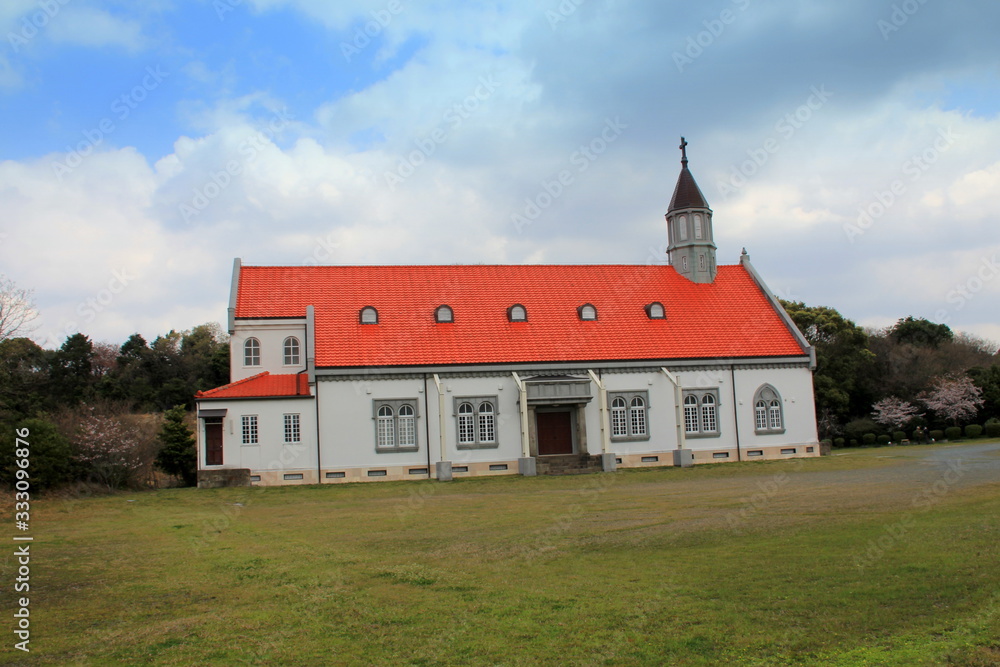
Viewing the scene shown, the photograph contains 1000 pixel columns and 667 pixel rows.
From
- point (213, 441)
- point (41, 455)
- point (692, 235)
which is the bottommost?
point (41, 455)

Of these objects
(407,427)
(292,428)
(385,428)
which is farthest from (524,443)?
(292,428)

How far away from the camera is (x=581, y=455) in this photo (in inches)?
1372

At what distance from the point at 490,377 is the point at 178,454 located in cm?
1380

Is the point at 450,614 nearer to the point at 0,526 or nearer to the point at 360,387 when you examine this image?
the point at 0,526

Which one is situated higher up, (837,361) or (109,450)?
(837,361)

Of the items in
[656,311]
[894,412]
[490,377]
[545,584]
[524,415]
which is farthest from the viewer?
[894,412]

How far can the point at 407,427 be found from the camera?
34344mm

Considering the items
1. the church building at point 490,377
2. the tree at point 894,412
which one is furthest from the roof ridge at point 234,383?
the tree at point 894,412

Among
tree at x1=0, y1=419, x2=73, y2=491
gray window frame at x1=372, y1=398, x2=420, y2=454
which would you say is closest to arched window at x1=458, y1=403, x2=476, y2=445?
gray window frame at x1=372, y1=398, x2=420, y2=454

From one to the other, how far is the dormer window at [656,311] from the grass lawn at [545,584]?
62.0 ft

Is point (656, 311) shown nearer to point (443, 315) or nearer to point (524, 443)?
point (524, 443)

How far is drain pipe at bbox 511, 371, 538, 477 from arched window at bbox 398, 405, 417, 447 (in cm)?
454

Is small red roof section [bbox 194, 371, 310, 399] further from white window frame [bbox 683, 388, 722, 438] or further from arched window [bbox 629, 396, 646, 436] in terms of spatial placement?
white window frame [bbox 683, 388, 722, 438]

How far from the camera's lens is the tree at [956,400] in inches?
1922
